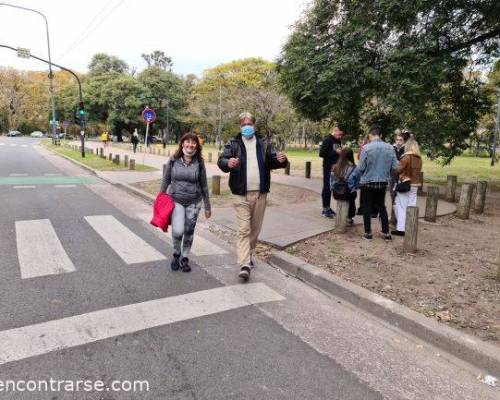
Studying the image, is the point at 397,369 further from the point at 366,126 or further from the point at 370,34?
the point at 366,126

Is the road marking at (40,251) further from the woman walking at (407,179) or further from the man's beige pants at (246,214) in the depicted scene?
the woman walking at (407,179)

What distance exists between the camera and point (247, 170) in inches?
183

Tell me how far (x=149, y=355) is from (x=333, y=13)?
41.6 ft

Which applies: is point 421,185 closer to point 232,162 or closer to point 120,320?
point 232,162

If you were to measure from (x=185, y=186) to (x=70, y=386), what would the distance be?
2.69 m

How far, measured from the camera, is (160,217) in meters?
4.80

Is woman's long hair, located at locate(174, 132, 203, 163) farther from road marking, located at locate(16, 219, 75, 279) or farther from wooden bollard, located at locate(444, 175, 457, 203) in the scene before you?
wooden bollard, located at locate(444, 175, 457, 203)

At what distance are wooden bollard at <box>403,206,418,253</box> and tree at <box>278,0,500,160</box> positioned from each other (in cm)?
562

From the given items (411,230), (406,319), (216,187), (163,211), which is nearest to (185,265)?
(163,211)

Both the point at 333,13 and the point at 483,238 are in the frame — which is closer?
the point at 483,238

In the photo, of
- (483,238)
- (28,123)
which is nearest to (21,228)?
(483,238)

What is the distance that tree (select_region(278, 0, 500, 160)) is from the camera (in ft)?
34.0

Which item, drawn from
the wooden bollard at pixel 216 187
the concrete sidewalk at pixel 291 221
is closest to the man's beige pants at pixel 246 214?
the concrete sidewalk at pixel 291 221

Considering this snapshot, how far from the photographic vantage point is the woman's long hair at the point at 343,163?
6.71 meters
